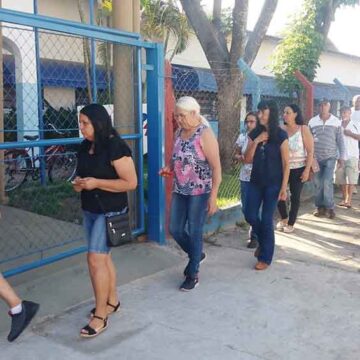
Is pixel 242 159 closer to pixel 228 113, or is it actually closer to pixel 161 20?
pixel 228 113

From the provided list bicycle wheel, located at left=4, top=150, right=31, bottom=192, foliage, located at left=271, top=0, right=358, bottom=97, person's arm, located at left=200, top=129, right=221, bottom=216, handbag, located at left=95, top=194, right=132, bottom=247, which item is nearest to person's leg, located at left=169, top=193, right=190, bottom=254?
person's arm, located at left=200, top=129, right=221, bottom=216

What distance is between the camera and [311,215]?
24.6ft

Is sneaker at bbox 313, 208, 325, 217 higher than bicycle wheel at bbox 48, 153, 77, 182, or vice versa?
bicycle wheel at bbox 48, 153, 77, 182

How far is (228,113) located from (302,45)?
11.1 feet

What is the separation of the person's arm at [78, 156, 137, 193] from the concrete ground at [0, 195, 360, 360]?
3.34 ft

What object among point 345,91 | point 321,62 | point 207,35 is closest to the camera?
point 207,35

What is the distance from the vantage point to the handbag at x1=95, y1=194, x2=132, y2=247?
3486mm

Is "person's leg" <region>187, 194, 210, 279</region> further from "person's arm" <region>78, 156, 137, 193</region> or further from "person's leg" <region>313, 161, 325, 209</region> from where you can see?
"person's leg" <region>313, 161, 325, 209</region>

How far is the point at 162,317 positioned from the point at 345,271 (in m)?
2.02

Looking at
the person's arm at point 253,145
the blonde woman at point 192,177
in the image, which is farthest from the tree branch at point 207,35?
the blonde woman at point 192,177

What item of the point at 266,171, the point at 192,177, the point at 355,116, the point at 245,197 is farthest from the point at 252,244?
the point at 355,116

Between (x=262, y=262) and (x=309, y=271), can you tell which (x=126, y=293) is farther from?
(x=309, y=271)

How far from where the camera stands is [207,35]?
921cm

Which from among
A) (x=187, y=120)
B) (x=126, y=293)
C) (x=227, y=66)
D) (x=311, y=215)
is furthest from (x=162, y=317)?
(x=227, y=66)
